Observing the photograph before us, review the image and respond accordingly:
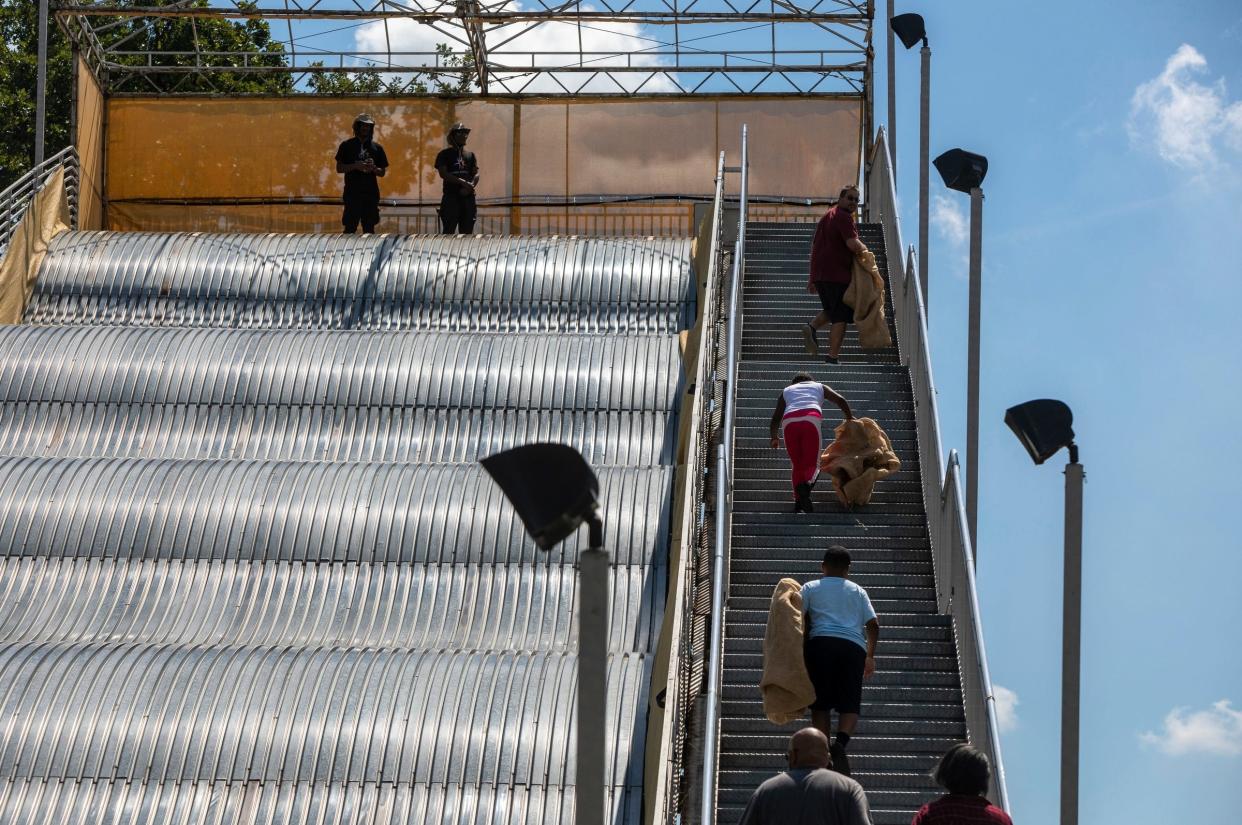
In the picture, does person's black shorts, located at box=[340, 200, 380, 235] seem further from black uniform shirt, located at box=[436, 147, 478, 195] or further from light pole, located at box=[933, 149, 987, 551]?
light pole, located at box=[933, 149, 987, 551]

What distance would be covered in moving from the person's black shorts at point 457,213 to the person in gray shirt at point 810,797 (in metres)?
16.2

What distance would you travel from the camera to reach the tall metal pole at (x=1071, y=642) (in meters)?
10.7

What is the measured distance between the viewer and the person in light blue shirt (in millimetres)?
12125

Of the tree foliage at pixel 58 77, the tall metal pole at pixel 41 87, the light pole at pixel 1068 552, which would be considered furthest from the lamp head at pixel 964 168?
the tree foliage at pixel 58 77

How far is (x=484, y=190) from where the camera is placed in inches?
1128

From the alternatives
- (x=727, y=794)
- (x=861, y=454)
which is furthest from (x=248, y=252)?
(x=727, y=794)

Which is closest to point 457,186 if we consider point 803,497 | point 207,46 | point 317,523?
point 317,523

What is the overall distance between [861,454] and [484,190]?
45.0 ft

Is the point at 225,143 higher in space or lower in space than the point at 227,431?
higher

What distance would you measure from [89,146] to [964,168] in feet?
46.9

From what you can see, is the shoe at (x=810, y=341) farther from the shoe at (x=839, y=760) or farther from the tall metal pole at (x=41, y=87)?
the tall metal pole at (x=41, y=87)

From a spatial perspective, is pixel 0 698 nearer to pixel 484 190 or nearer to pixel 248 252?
pixel 248 252

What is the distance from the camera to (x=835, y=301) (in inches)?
749

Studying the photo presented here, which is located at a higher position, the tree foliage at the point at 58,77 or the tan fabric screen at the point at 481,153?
the tree foliage at the point at 58,77
